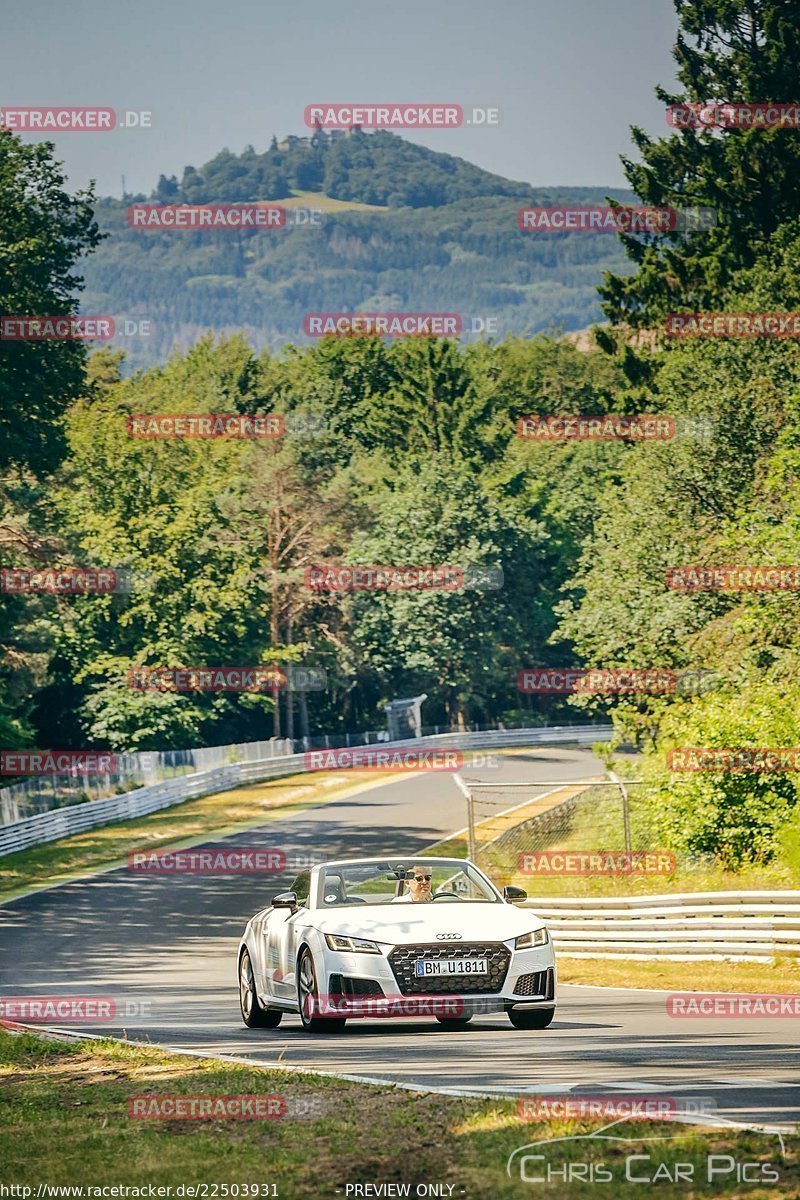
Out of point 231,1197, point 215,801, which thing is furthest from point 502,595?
point 231,1197

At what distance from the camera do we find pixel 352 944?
12.8 metres

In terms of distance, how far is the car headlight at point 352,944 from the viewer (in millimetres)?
12664

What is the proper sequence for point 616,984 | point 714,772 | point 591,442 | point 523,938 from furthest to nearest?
point 591,442 → point 714,772 → point 616,984 → point 523,938

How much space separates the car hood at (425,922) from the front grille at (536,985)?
1.05ft

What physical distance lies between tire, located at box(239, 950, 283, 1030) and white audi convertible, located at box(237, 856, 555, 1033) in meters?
0.79

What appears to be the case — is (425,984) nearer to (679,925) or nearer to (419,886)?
(419,886)

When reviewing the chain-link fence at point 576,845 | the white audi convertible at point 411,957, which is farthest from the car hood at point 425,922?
the chain-link fence at point 576,845

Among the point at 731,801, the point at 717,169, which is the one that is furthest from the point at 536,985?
the point at 717,169

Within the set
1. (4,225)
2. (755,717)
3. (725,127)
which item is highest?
(725,127)

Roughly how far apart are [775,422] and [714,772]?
72.9 ft

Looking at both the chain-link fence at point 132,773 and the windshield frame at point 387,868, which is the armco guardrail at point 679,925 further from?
the chain-link fence at point 132,773

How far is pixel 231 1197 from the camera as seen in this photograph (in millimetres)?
7129

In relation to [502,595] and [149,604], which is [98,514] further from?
[502,595]

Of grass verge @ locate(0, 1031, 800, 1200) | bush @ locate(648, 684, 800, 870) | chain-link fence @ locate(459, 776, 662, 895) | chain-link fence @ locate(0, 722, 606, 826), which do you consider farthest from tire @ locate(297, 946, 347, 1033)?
chain-link fence @ locate(0, 722, 606, 826)
